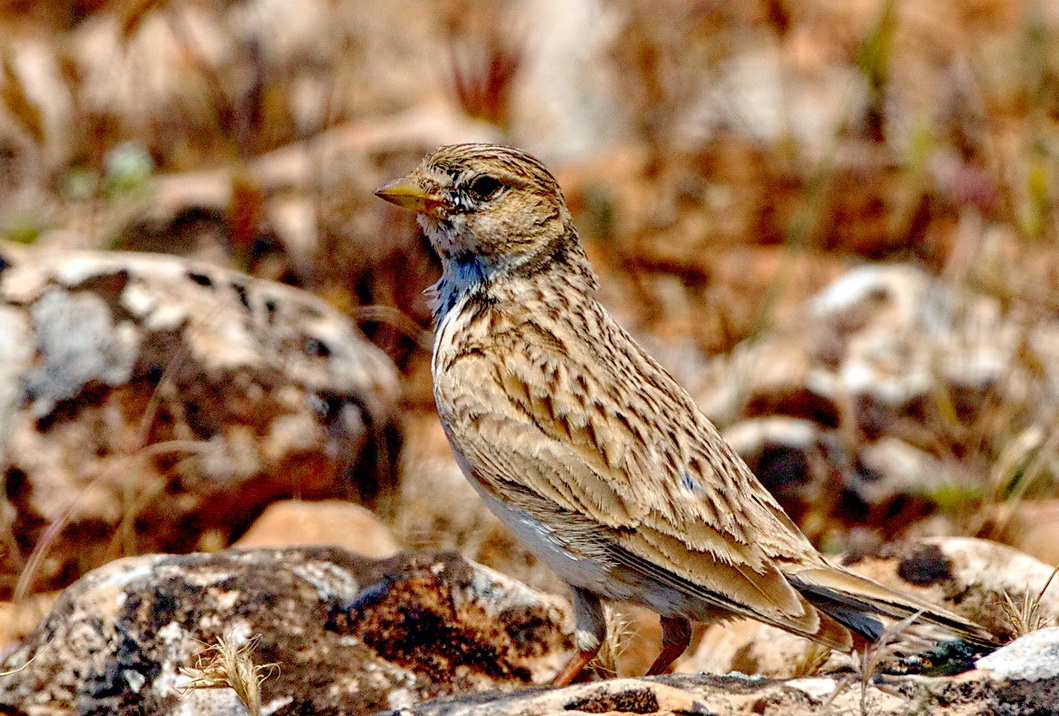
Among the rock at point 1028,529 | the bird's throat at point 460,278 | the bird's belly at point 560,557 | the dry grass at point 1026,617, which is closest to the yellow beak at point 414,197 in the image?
the bird's throat at point 460,278

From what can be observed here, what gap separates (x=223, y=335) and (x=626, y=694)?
280 centimetres

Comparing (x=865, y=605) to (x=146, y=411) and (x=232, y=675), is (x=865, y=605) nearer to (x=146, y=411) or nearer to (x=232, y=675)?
(x=232, y=675)

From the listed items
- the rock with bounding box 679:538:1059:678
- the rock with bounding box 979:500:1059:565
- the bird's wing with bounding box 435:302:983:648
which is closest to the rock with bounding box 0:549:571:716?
the bird's wing with bounding box 435:302:983:648

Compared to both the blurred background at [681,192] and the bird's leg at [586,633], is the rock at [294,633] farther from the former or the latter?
the blurred background at [681,192]

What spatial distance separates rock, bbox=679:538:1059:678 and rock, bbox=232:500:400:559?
1.38m

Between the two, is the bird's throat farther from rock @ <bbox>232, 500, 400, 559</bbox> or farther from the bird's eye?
rock @ <bbox>232, 500, 400, 559</bbox>

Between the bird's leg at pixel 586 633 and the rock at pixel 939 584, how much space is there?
472 millimetres

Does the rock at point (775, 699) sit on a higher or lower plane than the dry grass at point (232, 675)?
higher

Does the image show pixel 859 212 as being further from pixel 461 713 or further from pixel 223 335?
pixel 461 713

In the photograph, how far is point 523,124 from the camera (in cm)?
896

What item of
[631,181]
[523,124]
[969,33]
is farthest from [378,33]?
[969,33]

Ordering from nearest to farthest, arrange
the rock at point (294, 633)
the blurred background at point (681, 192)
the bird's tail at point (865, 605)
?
1. the bird's tail at point (865, 605)
2. the rock at point (294, 633)
3. the blurred background at point (681, 192)

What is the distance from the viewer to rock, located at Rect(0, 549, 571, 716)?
12.1 ft

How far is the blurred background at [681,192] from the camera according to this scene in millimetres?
5945
